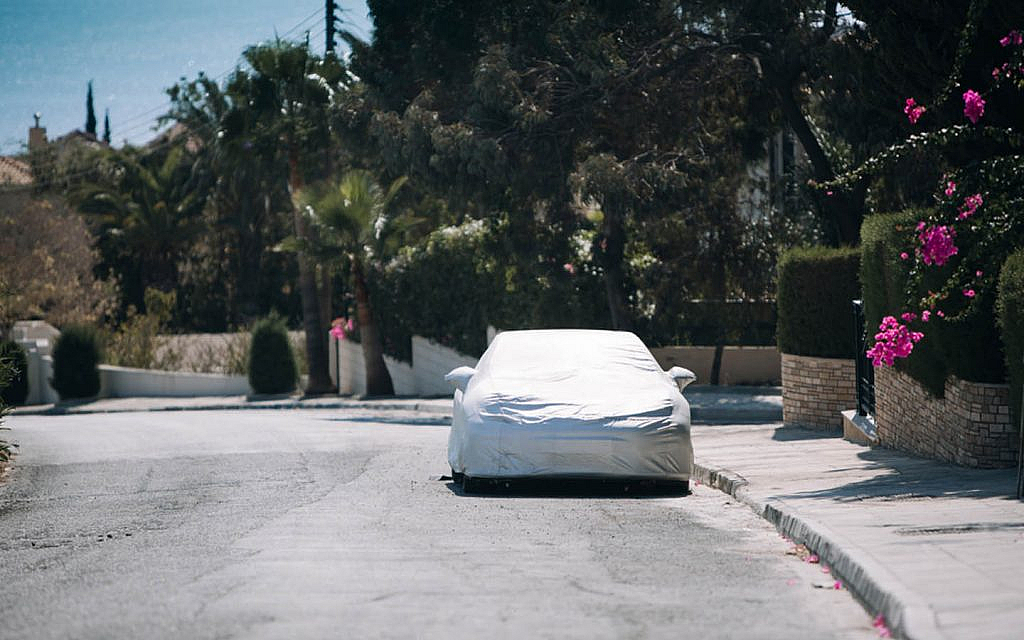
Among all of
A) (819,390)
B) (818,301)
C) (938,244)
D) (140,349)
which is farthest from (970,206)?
(140,349)

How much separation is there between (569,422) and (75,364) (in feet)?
97.7

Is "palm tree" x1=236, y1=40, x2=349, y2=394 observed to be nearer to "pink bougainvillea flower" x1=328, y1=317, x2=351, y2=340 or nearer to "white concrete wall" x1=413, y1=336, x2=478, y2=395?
"pink bougainvillea flower" x1=328, y1=317, x2=351, y2=340

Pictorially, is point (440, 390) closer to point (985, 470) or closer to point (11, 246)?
point (11, 246)

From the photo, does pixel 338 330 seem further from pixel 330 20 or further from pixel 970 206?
pixel 970 206

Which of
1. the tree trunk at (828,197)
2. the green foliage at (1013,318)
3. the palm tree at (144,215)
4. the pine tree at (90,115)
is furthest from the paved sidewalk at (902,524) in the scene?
the pine tree at (90,115)

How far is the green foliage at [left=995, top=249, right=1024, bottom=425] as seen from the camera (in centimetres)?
1095

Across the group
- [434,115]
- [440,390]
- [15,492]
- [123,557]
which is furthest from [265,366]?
[123,557]

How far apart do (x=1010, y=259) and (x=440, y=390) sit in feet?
77.3

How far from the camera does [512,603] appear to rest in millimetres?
7207

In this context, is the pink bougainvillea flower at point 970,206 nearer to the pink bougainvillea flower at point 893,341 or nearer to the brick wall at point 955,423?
the pink bougainvillea flower at point 893,341

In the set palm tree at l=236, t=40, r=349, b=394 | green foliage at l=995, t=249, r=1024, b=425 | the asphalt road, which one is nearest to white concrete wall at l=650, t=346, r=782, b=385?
palm tree at l=236, t=40, r=349, b=394

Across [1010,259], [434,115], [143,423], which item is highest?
[434,115]

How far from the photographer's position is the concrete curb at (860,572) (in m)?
6.36

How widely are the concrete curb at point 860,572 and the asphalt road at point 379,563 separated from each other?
0.37 feet
